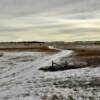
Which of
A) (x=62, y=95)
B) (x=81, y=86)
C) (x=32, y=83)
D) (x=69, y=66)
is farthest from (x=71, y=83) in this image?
(x=69, y=66)

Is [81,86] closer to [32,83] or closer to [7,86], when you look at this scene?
[32,83]

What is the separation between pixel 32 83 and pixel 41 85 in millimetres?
927

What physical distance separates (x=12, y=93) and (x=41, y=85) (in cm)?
283

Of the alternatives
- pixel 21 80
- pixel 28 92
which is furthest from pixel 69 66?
pixel 28 92

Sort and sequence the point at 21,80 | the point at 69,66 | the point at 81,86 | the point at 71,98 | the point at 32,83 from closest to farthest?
the point at 71,98
the point at 81,86
the point at 32,83
the point at 21,80
the point at 69,66

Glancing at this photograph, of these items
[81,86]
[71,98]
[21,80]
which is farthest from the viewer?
[21,80]

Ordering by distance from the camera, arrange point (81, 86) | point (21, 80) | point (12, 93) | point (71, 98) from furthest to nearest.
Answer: point (21, 80) < point (81, 86) < point (12, 93) < point (71, 98)

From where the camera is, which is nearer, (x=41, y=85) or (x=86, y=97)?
(x=86, y=97)

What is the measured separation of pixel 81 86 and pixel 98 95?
104 inches

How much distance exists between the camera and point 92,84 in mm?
17359

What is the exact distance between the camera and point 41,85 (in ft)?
56.5

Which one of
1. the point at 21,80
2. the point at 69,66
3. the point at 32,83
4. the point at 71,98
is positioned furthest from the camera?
the point at 69,66

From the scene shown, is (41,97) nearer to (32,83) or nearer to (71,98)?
(71,98)

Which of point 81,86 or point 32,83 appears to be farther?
point 32,83
